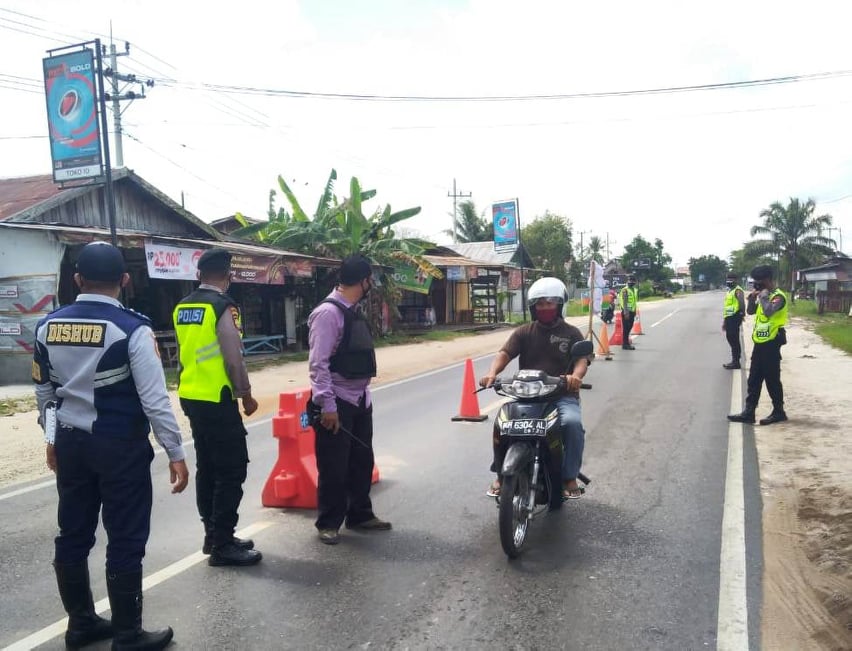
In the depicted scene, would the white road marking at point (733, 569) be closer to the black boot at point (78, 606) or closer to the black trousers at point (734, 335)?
the black boot at point (78, 606)

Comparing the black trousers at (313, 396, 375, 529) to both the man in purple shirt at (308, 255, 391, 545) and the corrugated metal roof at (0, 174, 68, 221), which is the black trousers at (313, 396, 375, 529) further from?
the corrugated metal roof at (0, 174, 68, 221)

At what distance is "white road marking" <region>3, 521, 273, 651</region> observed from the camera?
3.28 meters

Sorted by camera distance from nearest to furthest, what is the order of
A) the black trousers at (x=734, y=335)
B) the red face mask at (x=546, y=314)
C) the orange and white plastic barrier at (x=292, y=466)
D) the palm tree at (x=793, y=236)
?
1. the red face mask at (x=546, y=314)
2. the orange and white plastic barrier at (x=292, y=466)
3. the black trousers at (x=734, y=335)
4. the palm tree at (x=793, y=236)

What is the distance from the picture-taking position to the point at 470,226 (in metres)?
55.2

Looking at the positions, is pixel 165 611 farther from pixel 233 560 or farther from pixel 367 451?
pixel 367 451

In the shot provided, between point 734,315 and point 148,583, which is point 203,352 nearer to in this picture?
point 148,583

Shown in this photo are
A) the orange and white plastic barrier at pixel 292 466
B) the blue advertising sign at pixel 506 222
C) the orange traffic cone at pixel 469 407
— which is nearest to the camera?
the orange and white plastic barrier at pixel 292 466

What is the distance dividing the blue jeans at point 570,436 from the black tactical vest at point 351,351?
4.58 feet

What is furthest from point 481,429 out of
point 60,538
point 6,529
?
point 60,538

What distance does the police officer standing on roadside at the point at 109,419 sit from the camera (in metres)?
3.03

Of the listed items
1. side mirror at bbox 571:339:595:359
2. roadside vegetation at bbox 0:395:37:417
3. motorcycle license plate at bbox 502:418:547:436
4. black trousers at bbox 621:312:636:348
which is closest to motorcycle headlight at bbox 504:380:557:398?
motorcycle license plate at bbox 502:418:547:436

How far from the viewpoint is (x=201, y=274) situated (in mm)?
4109

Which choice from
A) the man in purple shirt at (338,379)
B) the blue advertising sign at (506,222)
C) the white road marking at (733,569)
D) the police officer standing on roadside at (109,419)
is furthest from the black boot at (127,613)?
the blue advertising sign at (506,222)

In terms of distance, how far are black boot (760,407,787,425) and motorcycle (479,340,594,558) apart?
4375 millimetres
